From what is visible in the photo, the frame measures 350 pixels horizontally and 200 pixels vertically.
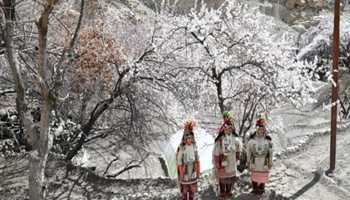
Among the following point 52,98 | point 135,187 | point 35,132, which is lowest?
point 135,187

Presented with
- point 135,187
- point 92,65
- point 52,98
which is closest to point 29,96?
point 92,65

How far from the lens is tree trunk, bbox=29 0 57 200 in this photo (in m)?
6.68

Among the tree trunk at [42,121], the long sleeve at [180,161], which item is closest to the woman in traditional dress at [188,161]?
the long sleeve at [180,161]

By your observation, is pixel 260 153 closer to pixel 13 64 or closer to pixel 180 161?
pixel 180 161

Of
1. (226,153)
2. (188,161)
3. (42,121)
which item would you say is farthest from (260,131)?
(42,121)

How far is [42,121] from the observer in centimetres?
711

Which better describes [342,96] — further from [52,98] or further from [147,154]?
[52,98]

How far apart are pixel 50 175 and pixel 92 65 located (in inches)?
94.6

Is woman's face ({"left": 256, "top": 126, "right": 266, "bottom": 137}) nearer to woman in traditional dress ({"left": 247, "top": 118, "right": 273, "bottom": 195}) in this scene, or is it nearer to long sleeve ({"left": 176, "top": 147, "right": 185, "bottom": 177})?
woman in traditional dress ({"left": 247, "top": 118, "right": 273, "bottom": 195})

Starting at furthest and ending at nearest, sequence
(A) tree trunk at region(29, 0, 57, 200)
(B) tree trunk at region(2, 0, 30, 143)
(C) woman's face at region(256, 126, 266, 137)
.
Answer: (C) woman's face at region(256, 126, 266, 137) → (B) tree trunk at region(2, 0, 30, 143) → (A) tree trunk at region(29, 0, 57, 200)

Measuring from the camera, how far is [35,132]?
7.46 m

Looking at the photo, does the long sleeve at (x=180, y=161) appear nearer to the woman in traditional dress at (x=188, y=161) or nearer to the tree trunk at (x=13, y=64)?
the woman in traditional dress at (x=188, y=161)

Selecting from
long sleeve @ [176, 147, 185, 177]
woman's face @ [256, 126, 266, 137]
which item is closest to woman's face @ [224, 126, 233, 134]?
woman's face @ [256, 126, 266, 137]

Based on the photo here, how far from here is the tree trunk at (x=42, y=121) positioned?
668 centimetres
